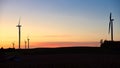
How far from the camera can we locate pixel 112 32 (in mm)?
94562
